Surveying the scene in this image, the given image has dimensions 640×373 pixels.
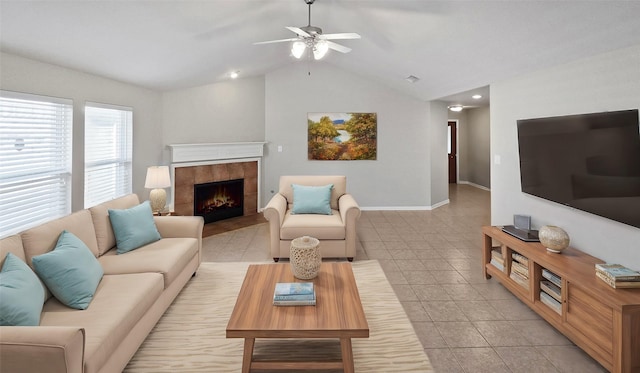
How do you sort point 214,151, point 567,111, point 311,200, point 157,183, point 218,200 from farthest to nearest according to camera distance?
1. point 218,200
2. point 214,151
3. point 311,200
4. point 157,183
5. point 567,111

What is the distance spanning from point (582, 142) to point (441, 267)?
180 centimetres

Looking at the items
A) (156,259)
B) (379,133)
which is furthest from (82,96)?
(379,133)

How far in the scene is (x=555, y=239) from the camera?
2686mm

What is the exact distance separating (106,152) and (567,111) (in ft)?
16.0

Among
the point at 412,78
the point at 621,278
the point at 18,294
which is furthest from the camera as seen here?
the point at 412,78

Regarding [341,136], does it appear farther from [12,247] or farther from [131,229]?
[12,247]

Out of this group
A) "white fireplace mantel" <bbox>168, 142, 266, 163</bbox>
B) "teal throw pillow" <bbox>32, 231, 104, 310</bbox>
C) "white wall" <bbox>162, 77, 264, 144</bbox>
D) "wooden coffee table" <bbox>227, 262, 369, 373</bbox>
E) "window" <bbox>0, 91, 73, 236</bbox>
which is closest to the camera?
"wooden coffee table" <bbox>227, 262, 369, 373</bbox>

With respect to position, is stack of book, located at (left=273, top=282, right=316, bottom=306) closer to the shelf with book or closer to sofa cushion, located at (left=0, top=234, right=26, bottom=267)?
sofa cushion, located at (left=0, top=234, right=26, bottom=267)

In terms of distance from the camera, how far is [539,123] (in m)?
3.20

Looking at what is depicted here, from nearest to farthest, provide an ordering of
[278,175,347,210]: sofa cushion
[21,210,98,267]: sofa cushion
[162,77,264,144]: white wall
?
1. [21,210,98,267]: sofa cushion
2. [278,175,347,210]: sofa cushion
3. [162,77,264,144]: white wall

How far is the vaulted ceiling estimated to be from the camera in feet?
8.18

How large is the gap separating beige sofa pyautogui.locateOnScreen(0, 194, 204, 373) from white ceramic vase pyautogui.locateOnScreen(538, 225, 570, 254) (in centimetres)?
296

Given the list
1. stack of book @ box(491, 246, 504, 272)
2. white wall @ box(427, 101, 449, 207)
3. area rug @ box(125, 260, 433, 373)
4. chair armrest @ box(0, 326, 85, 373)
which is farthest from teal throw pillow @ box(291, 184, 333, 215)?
white wall @ box(427, 101, 449, 207)

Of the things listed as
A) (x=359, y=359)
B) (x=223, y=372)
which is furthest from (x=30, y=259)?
(x=359, y=359)
